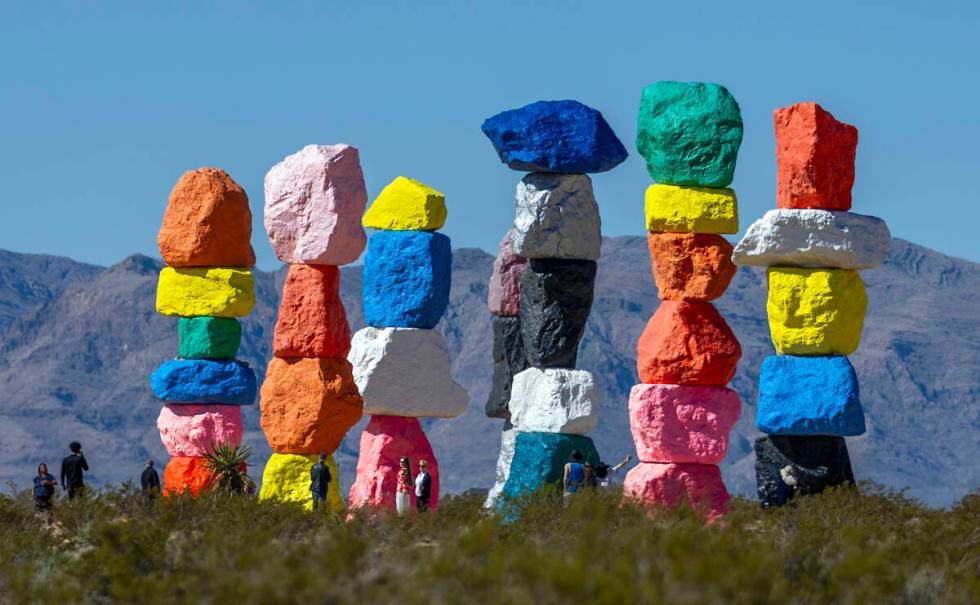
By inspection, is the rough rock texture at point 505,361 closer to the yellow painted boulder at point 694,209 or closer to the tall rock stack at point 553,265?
the tall rock stack at point 553,265

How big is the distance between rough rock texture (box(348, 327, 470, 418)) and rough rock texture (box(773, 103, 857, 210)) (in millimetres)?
5134

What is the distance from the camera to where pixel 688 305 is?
22.8 metres

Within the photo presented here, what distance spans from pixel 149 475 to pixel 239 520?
3876mm

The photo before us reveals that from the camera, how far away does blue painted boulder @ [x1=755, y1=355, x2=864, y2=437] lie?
2161cm

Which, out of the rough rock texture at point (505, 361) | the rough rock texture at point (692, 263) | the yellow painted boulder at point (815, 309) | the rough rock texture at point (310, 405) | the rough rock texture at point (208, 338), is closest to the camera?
the yellow painted boulder at point (815, 309)

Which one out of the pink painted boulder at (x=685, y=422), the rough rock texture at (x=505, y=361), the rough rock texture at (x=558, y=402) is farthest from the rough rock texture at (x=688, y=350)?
the rough rock texture at (x=505, y=361)

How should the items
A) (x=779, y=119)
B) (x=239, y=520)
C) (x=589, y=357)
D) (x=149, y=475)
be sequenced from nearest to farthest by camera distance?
1. (x=239, y=520)
2. (x=779, y=119)
3. (x=149, y=475)
4. (x=589, y=357)

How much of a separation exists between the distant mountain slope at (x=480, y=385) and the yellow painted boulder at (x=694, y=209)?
132m

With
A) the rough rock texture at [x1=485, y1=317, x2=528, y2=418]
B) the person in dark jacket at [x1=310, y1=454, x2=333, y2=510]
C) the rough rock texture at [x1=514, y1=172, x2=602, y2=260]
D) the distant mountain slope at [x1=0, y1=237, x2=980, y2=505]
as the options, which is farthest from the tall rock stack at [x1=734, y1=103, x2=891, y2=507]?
the distant mountain slope at [x1=0, y1=237, x2=980, y2=505]

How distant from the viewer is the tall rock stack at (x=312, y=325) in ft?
80.6

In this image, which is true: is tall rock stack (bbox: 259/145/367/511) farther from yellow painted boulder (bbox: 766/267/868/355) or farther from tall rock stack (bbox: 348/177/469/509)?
yellow painted boulder (bbox: 766/267/868/355)

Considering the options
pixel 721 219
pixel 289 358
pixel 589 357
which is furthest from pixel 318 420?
pixel 589 357

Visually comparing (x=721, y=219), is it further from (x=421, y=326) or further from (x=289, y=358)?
(x=289, y=358)

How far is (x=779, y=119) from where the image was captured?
22.4 meters
